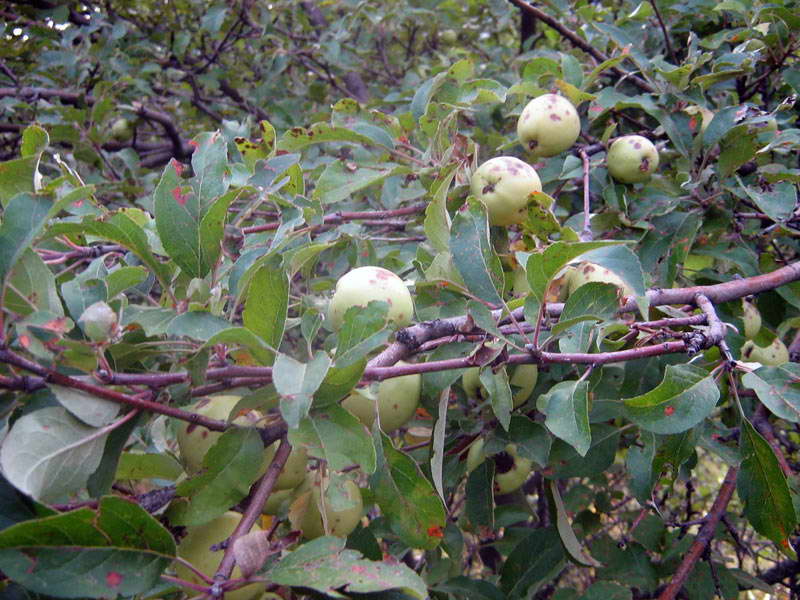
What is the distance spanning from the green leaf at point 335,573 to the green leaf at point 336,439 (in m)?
0.10

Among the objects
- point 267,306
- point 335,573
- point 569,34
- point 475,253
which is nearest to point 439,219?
point 475,253

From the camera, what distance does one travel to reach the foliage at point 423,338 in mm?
664

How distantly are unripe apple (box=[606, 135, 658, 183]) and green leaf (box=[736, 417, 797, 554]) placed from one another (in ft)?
2.02

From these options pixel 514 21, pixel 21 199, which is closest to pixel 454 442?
pixel 21 199

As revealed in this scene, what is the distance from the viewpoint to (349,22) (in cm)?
240

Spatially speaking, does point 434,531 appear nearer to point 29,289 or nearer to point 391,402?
point 391,402

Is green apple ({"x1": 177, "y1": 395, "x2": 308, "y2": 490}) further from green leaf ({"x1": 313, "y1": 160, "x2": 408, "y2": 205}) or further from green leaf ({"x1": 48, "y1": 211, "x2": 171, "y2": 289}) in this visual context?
green leaf ({"x1": 313, "y1": 160, "x2": 408, "y2": 205})

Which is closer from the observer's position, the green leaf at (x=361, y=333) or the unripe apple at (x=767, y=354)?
the green leaf at (x=361, y=333)

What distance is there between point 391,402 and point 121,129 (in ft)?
7.63

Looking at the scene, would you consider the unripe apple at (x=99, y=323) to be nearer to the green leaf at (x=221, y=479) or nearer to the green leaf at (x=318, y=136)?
the green leaf at (x=221, y=479)

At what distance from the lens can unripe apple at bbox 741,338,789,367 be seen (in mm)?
1378

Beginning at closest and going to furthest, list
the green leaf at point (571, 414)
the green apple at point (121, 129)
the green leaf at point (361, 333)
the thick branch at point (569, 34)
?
the green leaf at point (361, 333) < the green leaf at point (571, 414) < the thick branch at point (569, 34) < the green apple at point (121, 129)

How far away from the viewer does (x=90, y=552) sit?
0.63 metres

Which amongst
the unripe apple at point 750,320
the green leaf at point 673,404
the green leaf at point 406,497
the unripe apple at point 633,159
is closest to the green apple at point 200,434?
the green leaf at point 406,497
